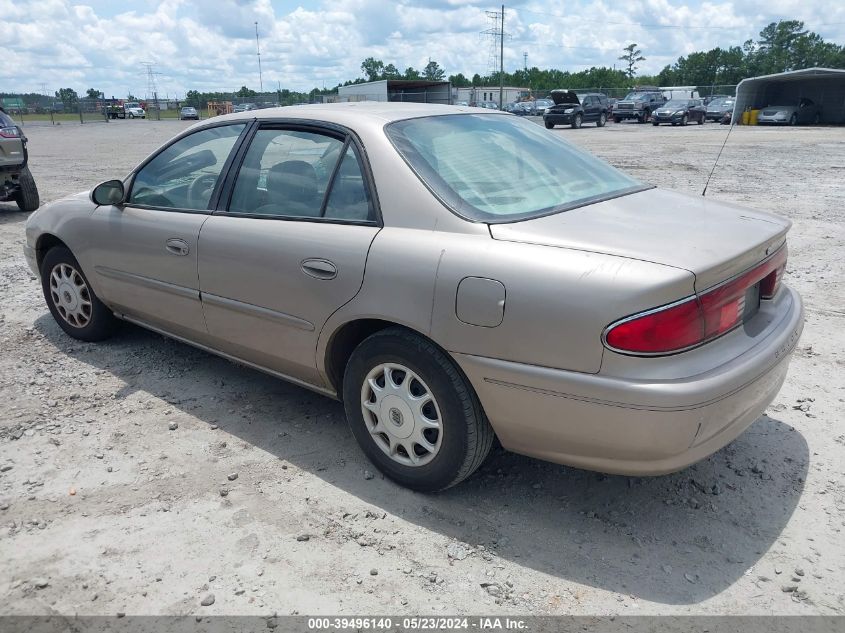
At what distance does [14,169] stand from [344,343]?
954 cm

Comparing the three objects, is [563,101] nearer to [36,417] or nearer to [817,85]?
[817,85]

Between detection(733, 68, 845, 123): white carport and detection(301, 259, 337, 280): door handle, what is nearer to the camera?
detection(301, 259, 337, 280): door handle

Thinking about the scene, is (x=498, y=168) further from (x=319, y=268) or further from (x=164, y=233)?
(x=164, y=233)

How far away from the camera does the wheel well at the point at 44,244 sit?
15.9 ft

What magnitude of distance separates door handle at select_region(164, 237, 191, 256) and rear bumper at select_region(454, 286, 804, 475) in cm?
Result: 188

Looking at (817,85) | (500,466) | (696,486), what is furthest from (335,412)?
Answer: (817,85)

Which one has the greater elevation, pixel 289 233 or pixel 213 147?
pixel 213 147

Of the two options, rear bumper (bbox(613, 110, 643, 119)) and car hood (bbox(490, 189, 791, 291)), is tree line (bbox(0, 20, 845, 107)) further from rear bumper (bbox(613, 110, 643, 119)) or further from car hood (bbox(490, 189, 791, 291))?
car hood (bbox(490, 189, 791, 291))

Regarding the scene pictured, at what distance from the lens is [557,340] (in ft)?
7.98

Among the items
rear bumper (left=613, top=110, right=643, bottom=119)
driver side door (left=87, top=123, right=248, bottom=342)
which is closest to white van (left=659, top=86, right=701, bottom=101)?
rear bumper (left=613, top=110, right=643, bottom=119)

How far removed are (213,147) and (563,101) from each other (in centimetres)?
3516

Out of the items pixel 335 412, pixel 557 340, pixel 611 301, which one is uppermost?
pixel 611 301

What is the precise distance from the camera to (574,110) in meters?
34.9

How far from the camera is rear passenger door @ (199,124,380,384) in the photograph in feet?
10.1
